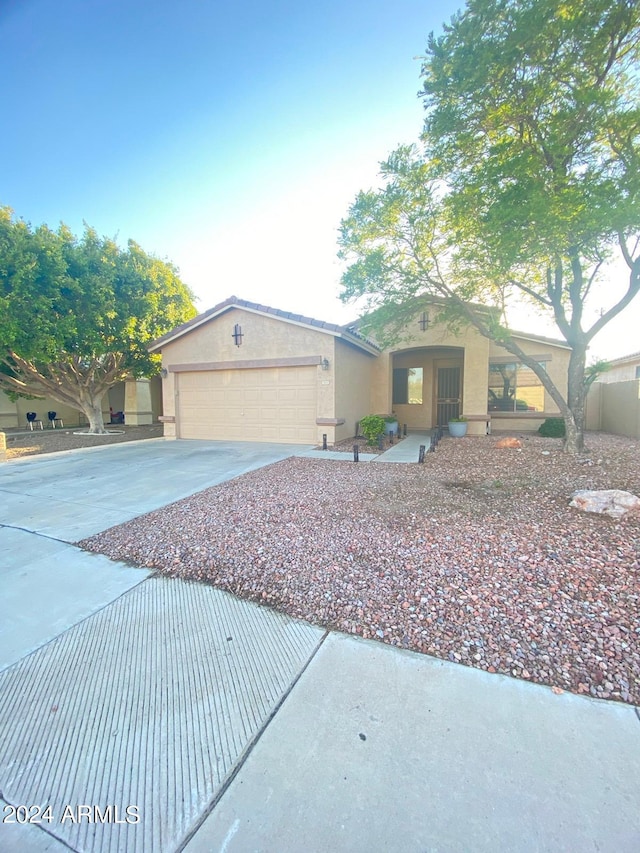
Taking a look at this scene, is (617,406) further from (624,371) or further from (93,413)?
(93,413)

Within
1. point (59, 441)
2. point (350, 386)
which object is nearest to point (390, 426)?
point (350, 386)

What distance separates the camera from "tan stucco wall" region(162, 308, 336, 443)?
11.0 m

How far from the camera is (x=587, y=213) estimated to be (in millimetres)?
5691

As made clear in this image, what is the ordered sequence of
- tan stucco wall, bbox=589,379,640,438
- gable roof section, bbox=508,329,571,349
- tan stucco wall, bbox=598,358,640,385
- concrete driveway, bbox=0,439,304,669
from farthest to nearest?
tan stucco wall, bbox=598,358,640,385 < gable roof section, bbox=508,329,571,349 < tan stucco wall, bbox=589,379,640,438 < concrete driveway, bbox=0,439,304,669

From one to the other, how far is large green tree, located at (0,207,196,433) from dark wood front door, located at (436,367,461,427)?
11658 mm

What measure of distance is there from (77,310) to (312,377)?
8191 millimetres

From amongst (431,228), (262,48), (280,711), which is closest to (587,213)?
(431,228)

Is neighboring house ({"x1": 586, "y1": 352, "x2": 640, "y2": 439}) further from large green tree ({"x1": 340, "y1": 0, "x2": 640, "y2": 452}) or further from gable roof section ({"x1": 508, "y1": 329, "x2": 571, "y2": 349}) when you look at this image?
large green tree ({"x1": 340, "y1": 0, "x2": 640, "y2": 452})

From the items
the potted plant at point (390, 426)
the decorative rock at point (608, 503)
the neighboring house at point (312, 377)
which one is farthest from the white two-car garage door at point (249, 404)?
the decorative rock at point (608, 503)

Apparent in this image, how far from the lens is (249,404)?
12359 mm

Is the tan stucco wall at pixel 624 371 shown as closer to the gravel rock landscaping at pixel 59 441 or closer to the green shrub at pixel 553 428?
the green shrub at pixel 553 428

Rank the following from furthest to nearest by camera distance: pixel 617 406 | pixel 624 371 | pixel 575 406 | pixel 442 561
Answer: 1. pixel 624 371
2. pixel 617 406
3. pixel 575 406
4. pixel 442 561

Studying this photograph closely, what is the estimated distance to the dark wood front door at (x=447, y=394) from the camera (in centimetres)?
1516

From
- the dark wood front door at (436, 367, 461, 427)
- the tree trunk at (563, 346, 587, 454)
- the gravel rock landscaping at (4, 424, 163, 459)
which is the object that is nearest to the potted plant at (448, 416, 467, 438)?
the dark wood front door at (436, 367, 461, 427)
